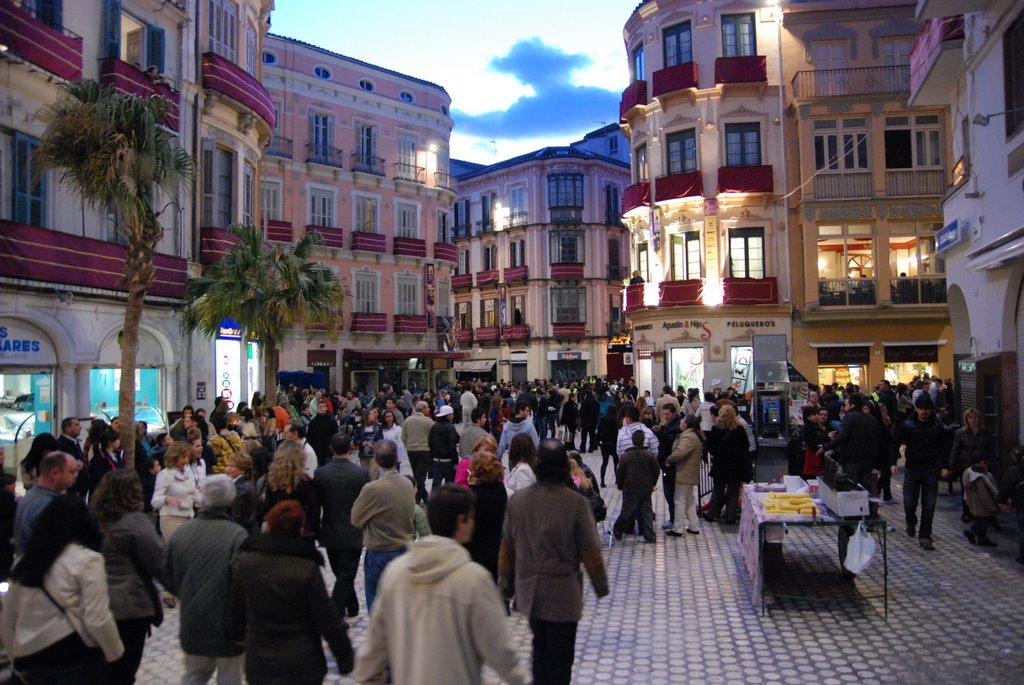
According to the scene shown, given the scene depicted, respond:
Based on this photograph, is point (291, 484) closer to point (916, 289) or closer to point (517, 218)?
point (916, 289)

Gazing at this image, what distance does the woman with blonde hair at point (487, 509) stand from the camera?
6.48m

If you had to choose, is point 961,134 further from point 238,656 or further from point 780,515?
point 238,656

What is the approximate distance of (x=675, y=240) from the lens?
28938 millimetres

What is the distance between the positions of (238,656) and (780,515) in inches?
205

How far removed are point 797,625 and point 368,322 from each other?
3066 cm

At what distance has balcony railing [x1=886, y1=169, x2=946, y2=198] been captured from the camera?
2661 cm

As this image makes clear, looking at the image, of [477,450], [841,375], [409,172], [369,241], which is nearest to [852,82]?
[841,375]

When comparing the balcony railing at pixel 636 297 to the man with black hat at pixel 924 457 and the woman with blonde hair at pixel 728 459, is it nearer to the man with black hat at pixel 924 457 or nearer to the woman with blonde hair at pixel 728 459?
the woman with blonde hair at pixel 728 459

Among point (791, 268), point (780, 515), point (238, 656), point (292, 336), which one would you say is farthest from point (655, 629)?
point (292, 336)

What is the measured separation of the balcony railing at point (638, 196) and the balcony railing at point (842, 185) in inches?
223

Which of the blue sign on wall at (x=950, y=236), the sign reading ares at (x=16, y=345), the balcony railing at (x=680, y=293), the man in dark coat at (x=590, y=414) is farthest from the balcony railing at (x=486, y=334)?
the sign reading ares at (x=16, y=345)

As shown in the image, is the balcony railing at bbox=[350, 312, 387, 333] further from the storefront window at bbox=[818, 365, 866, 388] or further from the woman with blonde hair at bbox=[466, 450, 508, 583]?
the woman with blonde hair at bbox=[466, 450, 508, 583]

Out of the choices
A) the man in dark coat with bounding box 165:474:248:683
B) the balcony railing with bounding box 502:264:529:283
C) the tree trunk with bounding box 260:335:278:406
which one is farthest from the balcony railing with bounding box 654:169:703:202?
the man in dark coat with bounding box 165:474:248:683

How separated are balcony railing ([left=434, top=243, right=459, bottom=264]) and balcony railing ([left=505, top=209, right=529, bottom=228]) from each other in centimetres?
1068
